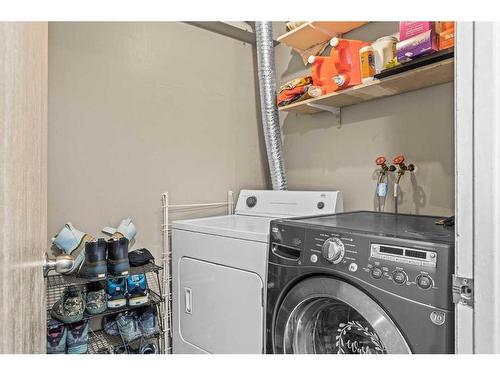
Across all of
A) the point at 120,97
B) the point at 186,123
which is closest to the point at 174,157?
the point at 186,123

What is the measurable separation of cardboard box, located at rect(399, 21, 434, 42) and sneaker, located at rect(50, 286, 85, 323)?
6.69 ft

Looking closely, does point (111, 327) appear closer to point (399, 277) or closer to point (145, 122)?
point (145, 122)

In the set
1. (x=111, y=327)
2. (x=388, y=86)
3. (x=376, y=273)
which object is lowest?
(x=111, y=327)

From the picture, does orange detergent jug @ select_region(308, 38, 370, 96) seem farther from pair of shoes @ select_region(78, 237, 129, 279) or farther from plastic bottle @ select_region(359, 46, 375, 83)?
pair of shoes @ select_region(78, 237, 129, 279)

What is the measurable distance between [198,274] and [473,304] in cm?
133

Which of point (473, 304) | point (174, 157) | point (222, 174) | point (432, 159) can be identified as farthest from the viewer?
point (222, 174)

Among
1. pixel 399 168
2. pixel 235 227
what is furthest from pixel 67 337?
pixel 399 168

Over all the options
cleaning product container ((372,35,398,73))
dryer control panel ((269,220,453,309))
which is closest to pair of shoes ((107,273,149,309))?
dryer control panel ((269,220,453,309))

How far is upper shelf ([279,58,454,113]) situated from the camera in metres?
1.48

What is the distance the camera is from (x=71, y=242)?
1735 millimetres

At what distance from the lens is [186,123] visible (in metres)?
2.25

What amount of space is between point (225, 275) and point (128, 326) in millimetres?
680

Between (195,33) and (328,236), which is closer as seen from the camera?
(328,236)

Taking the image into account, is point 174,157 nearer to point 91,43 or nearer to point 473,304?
point 91,43
